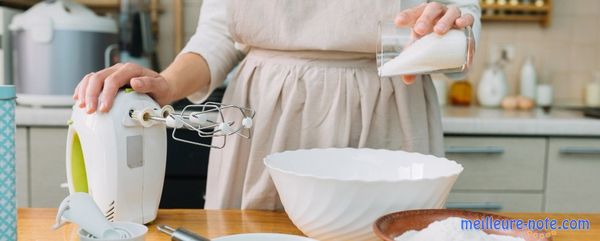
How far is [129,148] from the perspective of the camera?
76 centimetres

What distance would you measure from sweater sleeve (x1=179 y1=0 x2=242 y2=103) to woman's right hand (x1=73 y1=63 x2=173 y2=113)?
0.74ft

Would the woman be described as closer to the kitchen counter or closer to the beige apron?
the beige apron

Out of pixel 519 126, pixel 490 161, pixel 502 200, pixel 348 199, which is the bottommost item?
pixel 502 200

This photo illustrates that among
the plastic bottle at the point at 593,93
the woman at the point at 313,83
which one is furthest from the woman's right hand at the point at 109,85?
the plastic bottle at the point at 593,93

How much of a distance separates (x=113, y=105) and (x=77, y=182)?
0.48ft

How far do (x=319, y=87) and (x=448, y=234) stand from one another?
45cm

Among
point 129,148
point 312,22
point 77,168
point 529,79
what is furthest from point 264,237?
point 529,79

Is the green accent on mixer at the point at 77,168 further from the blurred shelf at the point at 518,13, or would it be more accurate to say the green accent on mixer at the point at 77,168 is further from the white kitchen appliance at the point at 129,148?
the blurred shelf at the point at 518,13

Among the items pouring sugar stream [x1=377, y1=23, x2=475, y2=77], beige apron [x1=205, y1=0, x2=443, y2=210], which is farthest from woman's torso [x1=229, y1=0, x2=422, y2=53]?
pouring sugar stream [x1=377, y1=23, x2=475, y2=77]

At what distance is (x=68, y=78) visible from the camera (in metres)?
1.77

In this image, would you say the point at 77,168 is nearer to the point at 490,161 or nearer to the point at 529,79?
the point at 490,161

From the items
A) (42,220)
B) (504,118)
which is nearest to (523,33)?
(504,118)

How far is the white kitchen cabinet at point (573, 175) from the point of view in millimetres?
1795

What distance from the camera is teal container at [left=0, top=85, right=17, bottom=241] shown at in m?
0.57
